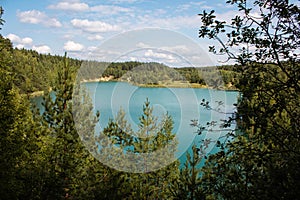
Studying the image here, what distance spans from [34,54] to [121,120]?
61.2 metres

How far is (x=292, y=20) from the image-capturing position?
6.28 feet

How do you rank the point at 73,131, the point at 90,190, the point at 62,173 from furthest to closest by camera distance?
the point at 73,131, the point at 62,173, the point at 90,190

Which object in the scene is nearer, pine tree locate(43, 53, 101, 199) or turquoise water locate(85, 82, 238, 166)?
pine tree locate(43, 53, 101, 199)

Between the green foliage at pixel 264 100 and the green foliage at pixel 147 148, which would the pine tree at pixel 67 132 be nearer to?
the green foliage at pixel 147 148

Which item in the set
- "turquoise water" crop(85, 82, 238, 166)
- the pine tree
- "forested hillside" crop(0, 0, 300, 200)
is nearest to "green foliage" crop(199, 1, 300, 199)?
"forested hillside" crop(0, 0, 300, 200)

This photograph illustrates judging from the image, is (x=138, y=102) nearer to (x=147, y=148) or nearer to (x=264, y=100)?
(x=147, y=148)

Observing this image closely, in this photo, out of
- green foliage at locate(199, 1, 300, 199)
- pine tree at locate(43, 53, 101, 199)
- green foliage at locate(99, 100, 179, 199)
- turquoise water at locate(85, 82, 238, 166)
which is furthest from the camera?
green foliage at locate(99, 100, 179, 199)

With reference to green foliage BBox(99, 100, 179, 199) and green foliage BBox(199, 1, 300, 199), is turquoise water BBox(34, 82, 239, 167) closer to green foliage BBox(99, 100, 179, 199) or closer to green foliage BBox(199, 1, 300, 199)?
green foliage BBox(99, 100, 179, 199)

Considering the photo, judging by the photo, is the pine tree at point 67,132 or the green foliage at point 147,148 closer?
the pine tree at point 67,132

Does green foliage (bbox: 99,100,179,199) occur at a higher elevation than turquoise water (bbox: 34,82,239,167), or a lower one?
lower

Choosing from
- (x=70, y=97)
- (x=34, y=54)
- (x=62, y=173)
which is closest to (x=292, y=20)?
(x=62, y=173)

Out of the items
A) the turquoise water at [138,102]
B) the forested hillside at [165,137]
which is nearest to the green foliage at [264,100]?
the forested hillside at [165,137]

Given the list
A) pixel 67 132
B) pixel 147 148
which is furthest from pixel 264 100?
pixel 147 148

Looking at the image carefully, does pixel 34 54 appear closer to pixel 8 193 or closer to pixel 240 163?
pixel 8 193
